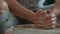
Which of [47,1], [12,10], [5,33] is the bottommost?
[5,33]

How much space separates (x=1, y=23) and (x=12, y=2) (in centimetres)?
17

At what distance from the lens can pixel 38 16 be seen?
0.48 meters

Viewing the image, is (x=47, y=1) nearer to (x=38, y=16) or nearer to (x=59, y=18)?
(x=59, y=18)

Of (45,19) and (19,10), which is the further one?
(19,10)

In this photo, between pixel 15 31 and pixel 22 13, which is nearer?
pixel 15 31

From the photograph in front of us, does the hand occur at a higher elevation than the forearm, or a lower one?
lower

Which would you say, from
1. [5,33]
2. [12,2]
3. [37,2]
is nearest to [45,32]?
[5,33]

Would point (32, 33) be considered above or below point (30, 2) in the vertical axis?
below

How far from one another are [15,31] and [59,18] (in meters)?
0.23

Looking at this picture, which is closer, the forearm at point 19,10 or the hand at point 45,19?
the hand at point 45,19

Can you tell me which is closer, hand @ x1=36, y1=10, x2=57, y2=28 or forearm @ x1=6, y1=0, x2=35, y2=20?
hand @ x1=36, y1=10, x2=57, y2=28

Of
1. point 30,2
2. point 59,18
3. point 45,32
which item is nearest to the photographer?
point 45,32

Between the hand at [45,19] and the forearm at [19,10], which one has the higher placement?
the forearm at [19,10]

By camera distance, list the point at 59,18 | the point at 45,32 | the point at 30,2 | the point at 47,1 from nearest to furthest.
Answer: the point at 45,32, the point at 59,18, the point at 30,2, the point at 47,1
